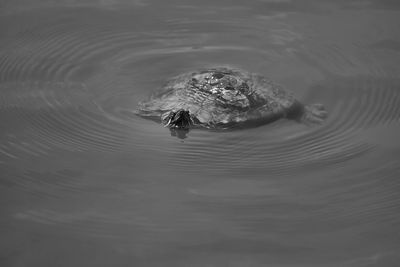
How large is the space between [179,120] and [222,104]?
0.49m

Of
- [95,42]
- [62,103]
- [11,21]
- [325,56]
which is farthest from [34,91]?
[325,56]

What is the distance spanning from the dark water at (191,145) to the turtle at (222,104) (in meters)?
0.12

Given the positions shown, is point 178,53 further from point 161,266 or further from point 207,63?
point 161,266

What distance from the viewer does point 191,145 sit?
518 cm

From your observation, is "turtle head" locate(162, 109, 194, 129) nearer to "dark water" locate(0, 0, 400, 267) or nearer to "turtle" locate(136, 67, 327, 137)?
"turtle" locate(136, 67, 327, 137)

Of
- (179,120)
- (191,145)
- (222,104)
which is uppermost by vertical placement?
(222,104)

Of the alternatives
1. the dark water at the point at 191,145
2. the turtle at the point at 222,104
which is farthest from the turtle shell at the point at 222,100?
the dark water at the point at 191,145

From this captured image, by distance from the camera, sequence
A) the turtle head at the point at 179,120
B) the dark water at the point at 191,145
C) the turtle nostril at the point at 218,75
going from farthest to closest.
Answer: the turtle nostril at the point at 218,75 < the turtle head at the point at 179,120 < the dark water at the point at 191,145

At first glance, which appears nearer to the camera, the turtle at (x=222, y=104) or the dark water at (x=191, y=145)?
the dark water at (x=191, y=145)

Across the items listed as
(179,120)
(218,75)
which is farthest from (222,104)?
(179,120)

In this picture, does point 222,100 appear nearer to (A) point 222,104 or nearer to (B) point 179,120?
(A) point 222,104

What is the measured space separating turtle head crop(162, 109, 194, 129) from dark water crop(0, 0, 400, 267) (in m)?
0.14

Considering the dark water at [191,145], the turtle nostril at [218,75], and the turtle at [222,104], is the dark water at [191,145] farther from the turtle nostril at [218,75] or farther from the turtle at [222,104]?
the turtle nostril at [218,75]

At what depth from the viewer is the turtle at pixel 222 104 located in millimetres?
5387
